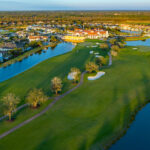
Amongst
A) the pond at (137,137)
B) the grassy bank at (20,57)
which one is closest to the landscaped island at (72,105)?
the pond at (137,137)

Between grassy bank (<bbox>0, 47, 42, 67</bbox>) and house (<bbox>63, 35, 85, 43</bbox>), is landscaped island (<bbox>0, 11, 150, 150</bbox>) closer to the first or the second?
grassy bank (<bbox>0, 47, 42, 67</bbox>)

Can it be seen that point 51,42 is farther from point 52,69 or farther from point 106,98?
point 106,98

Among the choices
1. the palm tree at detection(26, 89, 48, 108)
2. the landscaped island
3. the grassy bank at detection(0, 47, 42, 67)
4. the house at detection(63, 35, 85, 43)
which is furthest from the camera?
the house at detection(63, 35, 85, 43)

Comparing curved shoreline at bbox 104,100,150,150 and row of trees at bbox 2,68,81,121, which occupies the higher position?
row of trees at bbox 2,68,81,121

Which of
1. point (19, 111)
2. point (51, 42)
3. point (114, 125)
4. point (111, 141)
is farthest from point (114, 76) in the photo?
point (51, 42)

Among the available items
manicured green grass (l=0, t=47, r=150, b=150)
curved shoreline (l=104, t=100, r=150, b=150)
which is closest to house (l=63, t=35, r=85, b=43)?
manicured green grass (l=0, t=47, r=150, b=150)
